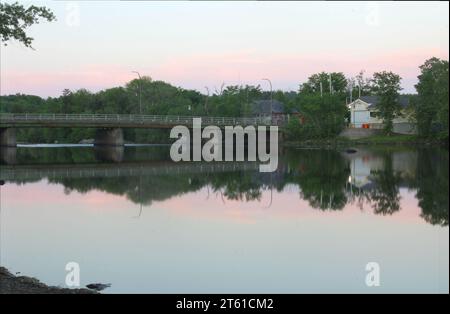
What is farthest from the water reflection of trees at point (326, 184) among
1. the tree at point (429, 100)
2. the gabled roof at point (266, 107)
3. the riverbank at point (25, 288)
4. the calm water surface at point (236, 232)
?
the gabled roof at point (266, 107)

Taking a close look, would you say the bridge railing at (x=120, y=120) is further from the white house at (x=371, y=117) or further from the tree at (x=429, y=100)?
the tree at (x=429, y=100)

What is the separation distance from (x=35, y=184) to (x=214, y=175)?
572 inches

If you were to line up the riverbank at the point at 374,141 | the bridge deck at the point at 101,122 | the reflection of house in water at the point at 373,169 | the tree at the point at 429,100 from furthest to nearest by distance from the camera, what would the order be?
the riverbank at the point at 374,141 → the bridge deck at the point at 101,122 → the tree at the point at 429,100 → the reflection of house in water at the point at 373,169

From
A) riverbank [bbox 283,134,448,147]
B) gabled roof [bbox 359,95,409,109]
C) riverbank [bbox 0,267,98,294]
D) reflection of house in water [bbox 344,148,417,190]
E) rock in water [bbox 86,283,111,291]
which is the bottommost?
rock in water [bbox 86,283,111,291]

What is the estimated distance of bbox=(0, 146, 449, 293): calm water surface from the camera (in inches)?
656

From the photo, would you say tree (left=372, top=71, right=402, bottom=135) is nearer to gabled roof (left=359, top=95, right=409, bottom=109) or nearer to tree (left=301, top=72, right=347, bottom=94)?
gabled roof (left=359, top=95, right=409, bottom=109)

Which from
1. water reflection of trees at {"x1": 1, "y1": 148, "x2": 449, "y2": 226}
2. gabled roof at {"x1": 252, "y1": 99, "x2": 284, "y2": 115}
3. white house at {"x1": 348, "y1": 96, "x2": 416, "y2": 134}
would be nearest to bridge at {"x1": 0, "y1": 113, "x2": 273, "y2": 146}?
white house at {"x1": 348, "y1": 96, "x2": 416, "y2": 134}

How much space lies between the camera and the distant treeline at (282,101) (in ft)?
270

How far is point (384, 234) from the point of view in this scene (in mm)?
22609

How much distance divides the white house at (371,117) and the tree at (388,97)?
5.19 ft

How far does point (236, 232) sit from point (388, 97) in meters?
72.8

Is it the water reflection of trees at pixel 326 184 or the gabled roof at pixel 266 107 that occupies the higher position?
the gabled roof at pixel 266 107

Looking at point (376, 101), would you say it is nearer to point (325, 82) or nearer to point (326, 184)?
point (325, 82)

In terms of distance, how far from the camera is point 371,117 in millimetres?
103062
